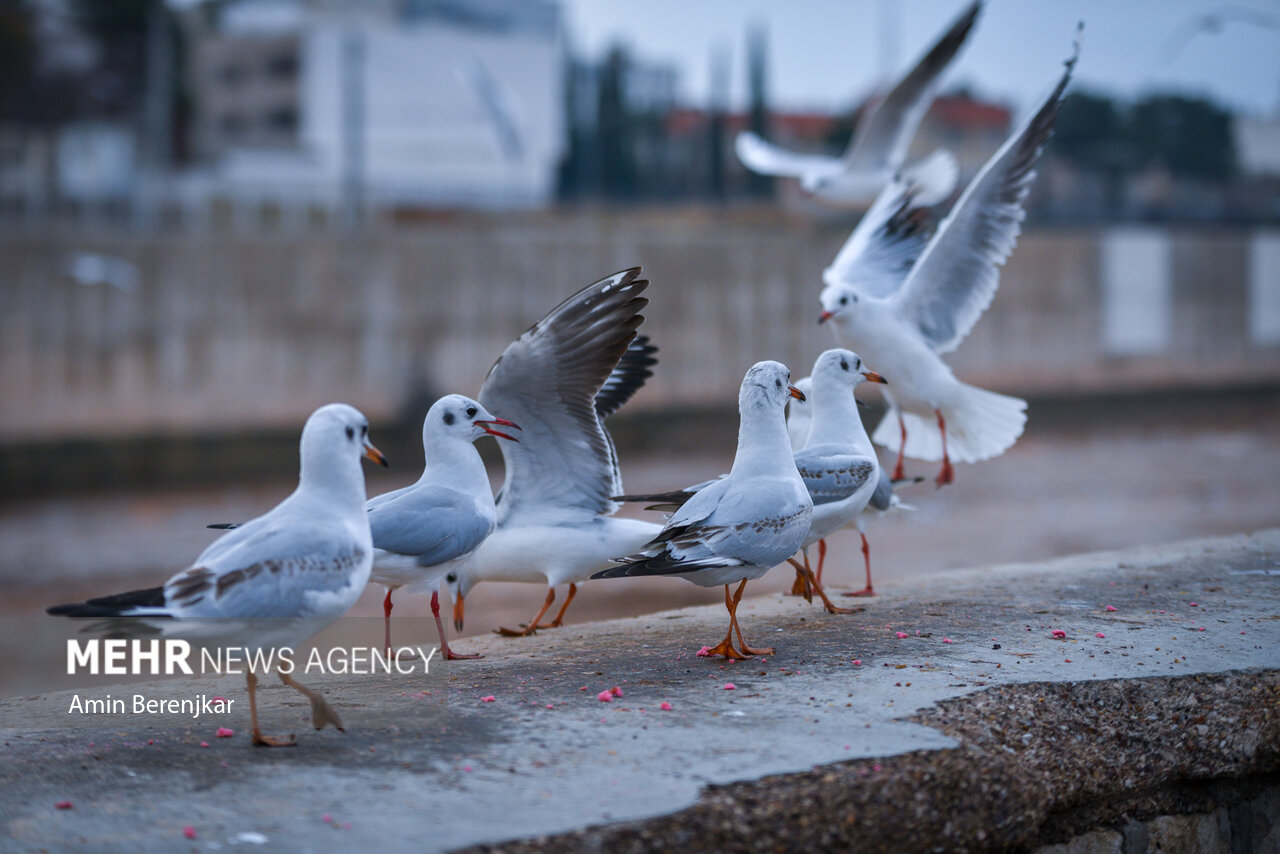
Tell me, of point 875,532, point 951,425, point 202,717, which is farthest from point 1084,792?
point 875,532

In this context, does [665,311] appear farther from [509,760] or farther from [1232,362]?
[509,760]

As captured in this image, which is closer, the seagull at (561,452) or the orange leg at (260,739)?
the orange leg at (260,739)

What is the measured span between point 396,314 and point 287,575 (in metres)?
17.0

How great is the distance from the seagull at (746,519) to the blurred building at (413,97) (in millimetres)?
24955

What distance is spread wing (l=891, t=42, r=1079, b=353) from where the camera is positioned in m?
6.04

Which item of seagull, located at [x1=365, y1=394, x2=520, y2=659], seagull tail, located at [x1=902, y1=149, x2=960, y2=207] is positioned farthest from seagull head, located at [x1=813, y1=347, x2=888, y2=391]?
seagull tail, located at [x1=902, y1=149, x2=960, y2=207]

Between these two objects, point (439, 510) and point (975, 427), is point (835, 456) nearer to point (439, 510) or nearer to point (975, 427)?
point (439, 510)

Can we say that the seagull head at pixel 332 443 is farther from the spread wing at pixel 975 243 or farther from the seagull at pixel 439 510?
the spread wing at pixel 975 243

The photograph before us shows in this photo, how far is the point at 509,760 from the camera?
290 centimetres

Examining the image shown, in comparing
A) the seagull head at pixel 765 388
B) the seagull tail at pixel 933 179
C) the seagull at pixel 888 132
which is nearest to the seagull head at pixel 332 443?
the seagull head at pixel 765 388

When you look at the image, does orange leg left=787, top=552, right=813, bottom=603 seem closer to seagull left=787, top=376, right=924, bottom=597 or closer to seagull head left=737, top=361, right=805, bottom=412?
seagull left=787, top=376, right=924, bottom=597

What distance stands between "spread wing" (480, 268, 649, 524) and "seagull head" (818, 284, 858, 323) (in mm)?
1513

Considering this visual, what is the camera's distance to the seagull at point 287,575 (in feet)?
9.22

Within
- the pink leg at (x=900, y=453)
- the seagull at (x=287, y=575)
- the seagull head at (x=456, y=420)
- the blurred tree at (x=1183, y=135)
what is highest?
the blurred tree at (x=1183, y=135)
